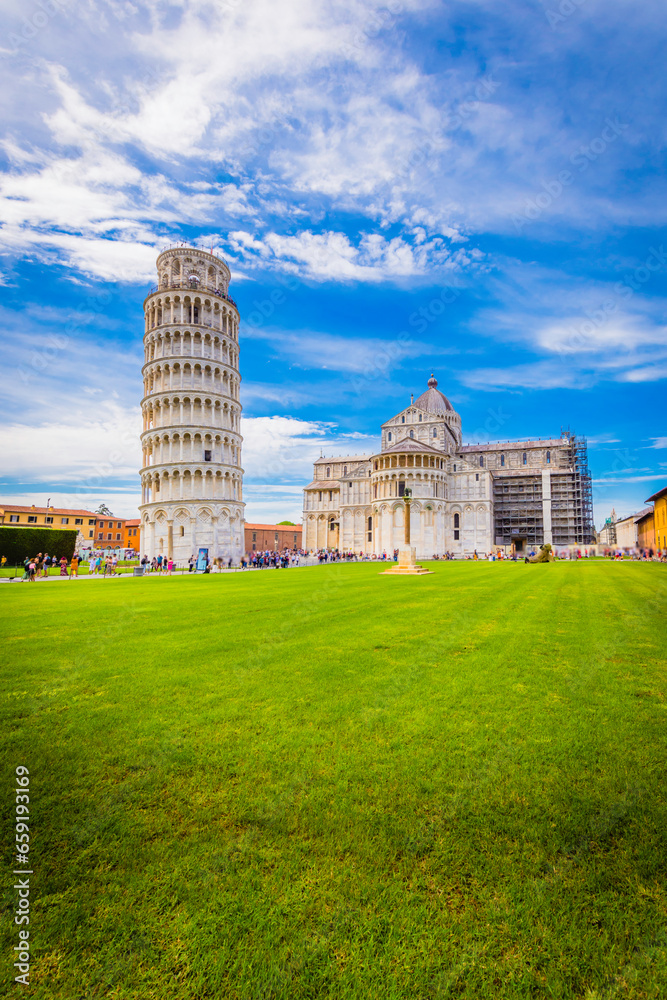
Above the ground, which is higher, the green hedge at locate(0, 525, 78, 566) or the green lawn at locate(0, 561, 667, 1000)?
the green hedge at locate(0, 525, 78, 566)

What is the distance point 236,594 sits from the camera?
60.7 feet

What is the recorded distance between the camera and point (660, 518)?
53.0m

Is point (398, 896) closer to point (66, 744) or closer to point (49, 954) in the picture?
point (49, 954)

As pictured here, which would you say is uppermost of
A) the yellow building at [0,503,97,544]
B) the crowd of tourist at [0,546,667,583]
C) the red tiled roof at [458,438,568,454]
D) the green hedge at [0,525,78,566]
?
the red tiled roof at [458,438,568,454]

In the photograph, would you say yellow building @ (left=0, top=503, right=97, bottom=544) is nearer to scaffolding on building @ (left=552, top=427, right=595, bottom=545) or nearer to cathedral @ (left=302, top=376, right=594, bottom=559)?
cathedral @ (left=302, top=376, right=594, bottom=559)

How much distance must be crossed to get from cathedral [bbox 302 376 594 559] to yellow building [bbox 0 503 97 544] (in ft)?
143

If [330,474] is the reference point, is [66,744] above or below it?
below

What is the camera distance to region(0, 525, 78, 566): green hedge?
4272cm

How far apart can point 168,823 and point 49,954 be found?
1.14m

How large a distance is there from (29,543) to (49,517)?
2139 inches

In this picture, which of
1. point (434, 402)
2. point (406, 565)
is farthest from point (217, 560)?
point (434, 402)

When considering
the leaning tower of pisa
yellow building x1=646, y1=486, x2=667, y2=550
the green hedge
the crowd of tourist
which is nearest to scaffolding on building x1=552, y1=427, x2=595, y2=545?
the crowd of tourist

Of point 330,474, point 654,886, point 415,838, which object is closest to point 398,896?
point 415,838

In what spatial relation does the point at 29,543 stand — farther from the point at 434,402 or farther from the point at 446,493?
the point at 434,402
